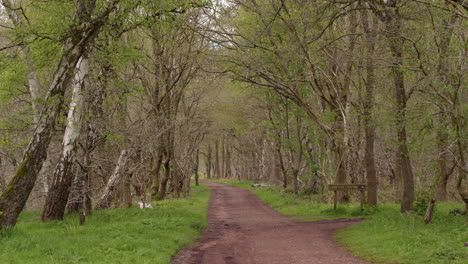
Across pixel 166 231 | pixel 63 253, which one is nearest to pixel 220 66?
pixel 166 231

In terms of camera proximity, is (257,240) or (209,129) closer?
(257,240)

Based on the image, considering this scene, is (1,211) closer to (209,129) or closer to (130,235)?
(130,235)

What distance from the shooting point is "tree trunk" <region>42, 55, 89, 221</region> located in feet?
42.7

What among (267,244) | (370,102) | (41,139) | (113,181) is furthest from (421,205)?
(113,181)

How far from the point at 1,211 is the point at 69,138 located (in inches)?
141

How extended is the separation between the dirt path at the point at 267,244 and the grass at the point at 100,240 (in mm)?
625

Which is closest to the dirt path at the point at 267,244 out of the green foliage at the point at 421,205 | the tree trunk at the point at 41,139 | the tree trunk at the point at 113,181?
the green foliage at the point at 421,205

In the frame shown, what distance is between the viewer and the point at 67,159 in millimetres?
13406

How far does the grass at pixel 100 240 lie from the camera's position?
27.1 ft

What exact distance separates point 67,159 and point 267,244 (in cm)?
703

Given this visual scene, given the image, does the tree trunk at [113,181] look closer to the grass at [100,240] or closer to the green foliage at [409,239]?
the grass at [100,240]

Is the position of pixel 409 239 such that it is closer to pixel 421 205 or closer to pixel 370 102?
pixel 421 205

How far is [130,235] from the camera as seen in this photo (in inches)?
433

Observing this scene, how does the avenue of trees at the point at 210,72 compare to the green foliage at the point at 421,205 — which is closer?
the avenue of trees at the point at 210,72
